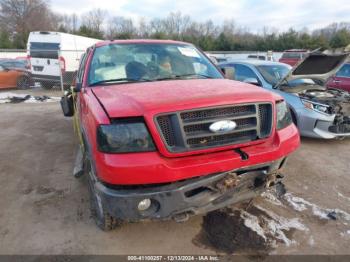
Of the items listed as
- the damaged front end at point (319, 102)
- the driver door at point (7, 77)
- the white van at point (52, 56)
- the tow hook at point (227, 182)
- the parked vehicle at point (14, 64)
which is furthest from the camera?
the parked vehicle at point (14, 64)

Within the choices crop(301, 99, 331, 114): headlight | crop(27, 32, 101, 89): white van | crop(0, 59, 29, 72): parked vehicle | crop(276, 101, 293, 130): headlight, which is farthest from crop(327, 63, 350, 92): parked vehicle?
crop(0, 59, 29, 72): parked vehicle

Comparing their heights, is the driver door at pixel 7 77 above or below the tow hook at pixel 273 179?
below

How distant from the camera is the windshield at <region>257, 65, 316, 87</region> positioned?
21.9ft

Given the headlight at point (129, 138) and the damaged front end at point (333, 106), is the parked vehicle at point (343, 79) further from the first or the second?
the headlight at point (129, 138)

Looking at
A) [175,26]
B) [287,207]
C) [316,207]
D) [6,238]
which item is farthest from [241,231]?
[175,26]

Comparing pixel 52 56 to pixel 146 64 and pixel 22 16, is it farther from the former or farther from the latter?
pixel 22 16

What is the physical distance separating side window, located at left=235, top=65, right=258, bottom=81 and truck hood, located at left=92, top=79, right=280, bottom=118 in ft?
14.0

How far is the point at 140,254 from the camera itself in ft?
8.99

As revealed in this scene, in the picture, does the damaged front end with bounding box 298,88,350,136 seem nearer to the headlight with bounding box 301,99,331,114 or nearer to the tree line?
the headlight with bounding box 301,99,331,114

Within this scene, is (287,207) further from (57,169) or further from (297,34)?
(297,34)

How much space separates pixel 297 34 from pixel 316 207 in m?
42.0

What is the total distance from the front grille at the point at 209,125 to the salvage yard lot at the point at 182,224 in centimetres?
101

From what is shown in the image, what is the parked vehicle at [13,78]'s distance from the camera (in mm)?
14570

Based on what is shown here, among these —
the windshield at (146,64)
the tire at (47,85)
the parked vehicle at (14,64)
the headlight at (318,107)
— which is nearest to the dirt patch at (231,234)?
the windshield at (146,64)
